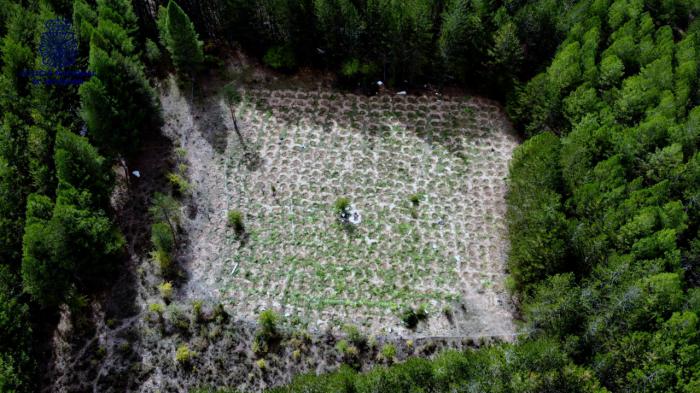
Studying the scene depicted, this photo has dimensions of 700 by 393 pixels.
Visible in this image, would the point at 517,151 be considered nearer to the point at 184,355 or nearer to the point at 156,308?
the point at 184,355

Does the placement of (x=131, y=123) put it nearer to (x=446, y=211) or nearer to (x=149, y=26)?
(x=149, y=26)

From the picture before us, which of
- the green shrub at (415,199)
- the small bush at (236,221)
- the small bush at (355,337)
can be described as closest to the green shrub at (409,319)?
the small bush at (355,337)

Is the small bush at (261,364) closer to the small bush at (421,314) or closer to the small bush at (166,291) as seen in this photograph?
the small bush at (166,291)

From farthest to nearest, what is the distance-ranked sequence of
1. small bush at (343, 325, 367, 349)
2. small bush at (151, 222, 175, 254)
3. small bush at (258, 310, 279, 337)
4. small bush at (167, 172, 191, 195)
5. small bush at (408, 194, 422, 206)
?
small bush at (167, 172, 191, 195), small bush at (408, 194, 422, 206), small bush at (151, 222, 175, 254), small bush at (343, 325, 367, 349), small bush at (258, 310, 279, 337)

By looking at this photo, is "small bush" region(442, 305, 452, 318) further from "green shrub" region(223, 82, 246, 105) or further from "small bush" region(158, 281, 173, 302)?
"green shrub" region(223, 82, 246, 105)

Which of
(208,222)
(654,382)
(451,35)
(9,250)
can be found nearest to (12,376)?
(9,250)

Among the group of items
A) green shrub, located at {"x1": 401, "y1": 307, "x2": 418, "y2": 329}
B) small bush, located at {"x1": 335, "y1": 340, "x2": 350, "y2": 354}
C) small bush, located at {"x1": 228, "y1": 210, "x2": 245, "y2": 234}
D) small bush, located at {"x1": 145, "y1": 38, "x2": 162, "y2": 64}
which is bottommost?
small bush, located at {"x1": 335, "y1": 340, "x2": 350, "y2": 354}

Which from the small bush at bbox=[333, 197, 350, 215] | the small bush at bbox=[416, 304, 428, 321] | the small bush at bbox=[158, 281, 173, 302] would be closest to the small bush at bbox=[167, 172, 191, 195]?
the small bush at bbox=[158, 281, 173, 302]
